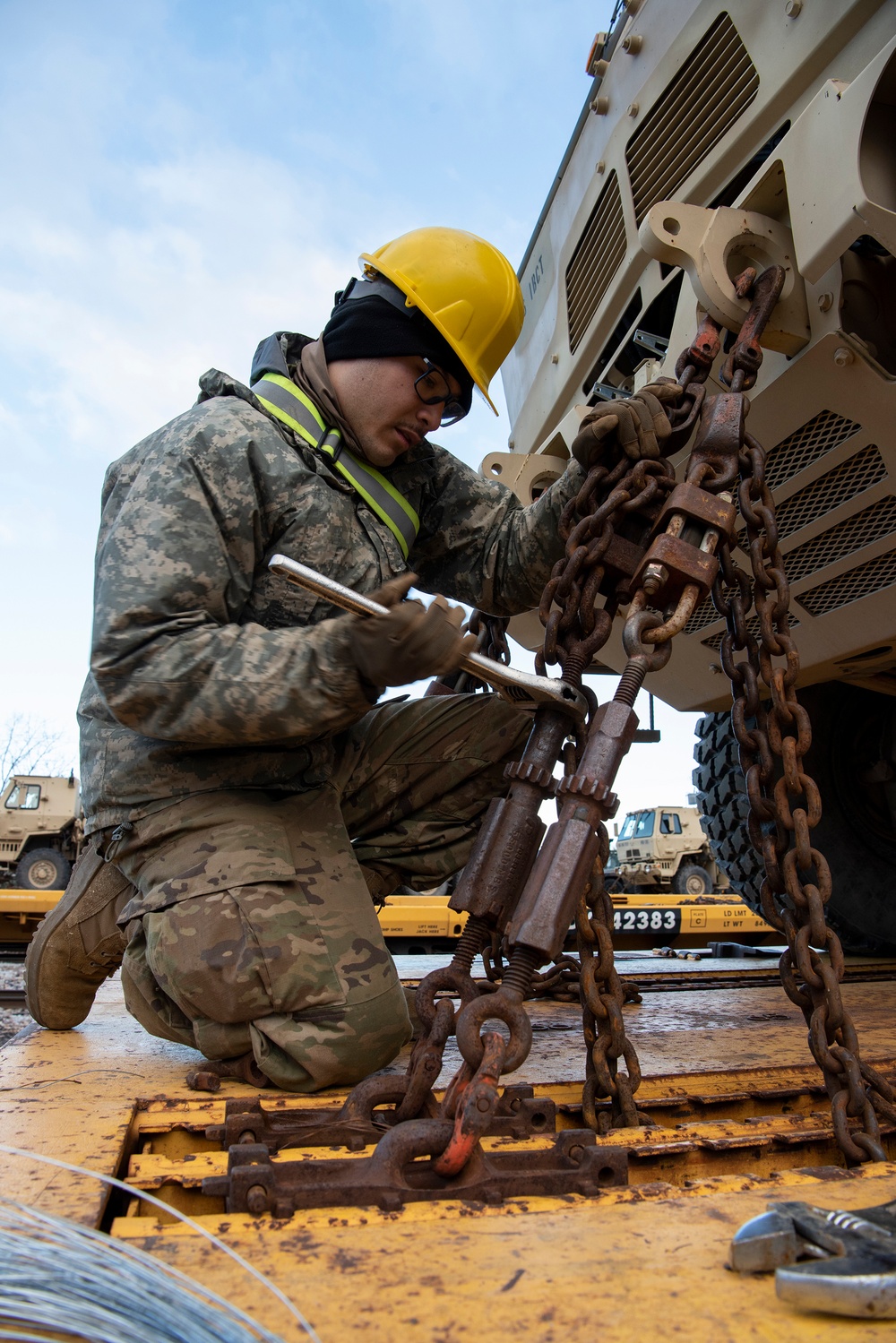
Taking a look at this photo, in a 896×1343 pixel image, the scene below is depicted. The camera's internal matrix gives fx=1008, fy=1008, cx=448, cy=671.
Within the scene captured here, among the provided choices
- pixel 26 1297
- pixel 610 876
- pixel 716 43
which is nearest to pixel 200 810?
pixel 26 1297

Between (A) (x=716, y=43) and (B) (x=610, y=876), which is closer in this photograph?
(A) (x=716, y=43)

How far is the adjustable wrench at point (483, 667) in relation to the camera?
4.90 ft

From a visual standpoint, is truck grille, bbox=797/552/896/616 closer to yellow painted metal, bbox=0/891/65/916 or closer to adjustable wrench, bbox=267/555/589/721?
adjustable wrench, bbox=267/555/589/721

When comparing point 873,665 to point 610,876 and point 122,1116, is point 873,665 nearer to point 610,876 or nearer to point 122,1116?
point 122,1116

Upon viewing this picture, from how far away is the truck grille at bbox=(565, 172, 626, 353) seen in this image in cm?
294

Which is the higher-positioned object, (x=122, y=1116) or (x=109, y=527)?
(x=109, y=527)

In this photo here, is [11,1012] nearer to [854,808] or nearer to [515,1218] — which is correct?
[854,808]

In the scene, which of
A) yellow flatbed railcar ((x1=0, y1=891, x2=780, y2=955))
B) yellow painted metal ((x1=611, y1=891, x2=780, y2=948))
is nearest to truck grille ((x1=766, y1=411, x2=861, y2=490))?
yellow flatbed railcar ((x1=0, y1=891, x2=780, y2=955))

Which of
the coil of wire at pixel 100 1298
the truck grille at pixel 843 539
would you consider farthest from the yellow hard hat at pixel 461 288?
the coil of wire at pixel 100 1298

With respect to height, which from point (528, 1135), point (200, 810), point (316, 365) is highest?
point (316, 365)

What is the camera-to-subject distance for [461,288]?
2.27 metres

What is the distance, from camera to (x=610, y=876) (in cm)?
1739

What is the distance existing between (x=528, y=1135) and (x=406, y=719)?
1206 mm

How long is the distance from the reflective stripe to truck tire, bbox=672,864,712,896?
711 inches
